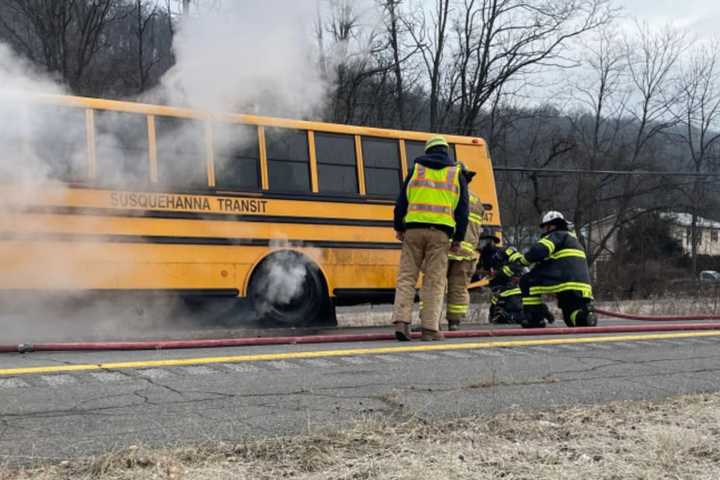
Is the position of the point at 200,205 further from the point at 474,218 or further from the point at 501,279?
the point at 501,279

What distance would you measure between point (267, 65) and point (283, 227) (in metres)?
2.58

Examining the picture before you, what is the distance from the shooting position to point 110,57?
23453 millimetres

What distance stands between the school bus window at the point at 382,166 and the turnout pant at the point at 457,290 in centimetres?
165

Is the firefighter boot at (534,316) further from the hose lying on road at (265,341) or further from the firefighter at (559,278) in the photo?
the hose lying on road at (265,341)

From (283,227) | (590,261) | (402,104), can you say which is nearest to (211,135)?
(283,227)

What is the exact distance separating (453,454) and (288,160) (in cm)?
639

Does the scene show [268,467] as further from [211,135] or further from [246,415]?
[211,135]

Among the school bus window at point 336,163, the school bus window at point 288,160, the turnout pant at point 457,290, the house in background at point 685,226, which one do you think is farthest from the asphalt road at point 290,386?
the house in background at point 685,226

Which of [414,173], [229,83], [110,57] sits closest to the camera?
[414,173]

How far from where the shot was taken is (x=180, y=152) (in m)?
8.48

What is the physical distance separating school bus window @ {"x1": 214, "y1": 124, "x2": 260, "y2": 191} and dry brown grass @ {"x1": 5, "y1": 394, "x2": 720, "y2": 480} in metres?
5.42

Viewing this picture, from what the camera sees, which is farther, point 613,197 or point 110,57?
point 613,197

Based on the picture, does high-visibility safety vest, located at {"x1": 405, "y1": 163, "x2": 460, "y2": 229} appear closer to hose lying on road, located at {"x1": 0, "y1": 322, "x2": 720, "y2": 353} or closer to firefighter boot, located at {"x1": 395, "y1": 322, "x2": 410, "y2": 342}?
firefighter boot, located at {"x1": 395, "y1": 322, "x2": 410, "y2": 342}

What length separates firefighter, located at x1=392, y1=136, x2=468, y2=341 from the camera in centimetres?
716
